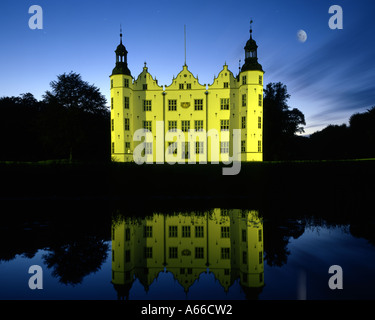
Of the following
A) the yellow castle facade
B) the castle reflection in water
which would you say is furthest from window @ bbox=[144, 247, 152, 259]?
the yellow castle facade

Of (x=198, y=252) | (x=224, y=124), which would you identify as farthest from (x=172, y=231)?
(x=224, y=124)

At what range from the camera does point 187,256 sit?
8742 mm

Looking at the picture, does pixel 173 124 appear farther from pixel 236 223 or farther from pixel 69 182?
pixel 236 223

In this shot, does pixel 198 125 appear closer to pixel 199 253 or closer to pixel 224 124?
pixel 224 124

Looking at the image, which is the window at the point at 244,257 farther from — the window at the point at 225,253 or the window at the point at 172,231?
the window at the point at 172,231

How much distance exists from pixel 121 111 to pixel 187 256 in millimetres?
32665

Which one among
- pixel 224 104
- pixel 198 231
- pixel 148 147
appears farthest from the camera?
pixel 148 147

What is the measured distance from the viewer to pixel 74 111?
1555 inches

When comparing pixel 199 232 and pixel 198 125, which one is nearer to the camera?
pixel 199 232

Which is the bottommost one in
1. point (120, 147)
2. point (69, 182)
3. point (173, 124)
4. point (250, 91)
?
point (69, 182)

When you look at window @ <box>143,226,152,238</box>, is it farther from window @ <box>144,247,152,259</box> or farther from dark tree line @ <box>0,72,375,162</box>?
→ dark tree line @ <box>0,72,375,162</box>

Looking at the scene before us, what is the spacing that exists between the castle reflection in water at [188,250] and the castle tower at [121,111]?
2581 centimetres

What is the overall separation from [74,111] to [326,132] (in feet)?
218

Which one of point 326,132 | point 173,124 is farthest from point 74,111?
point 326,132
